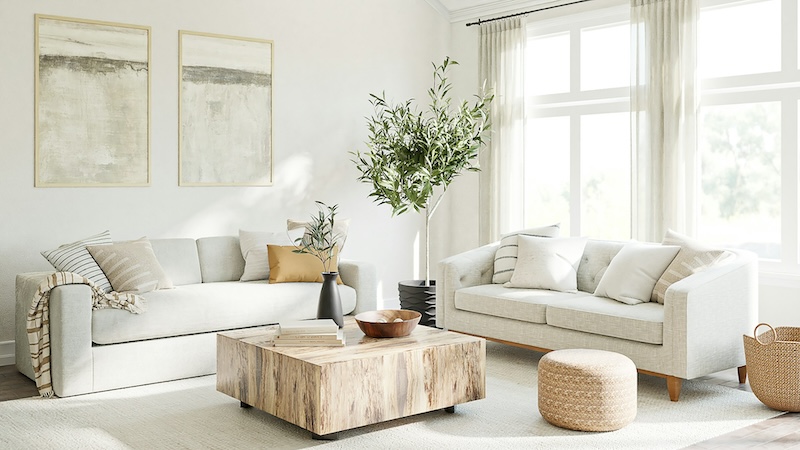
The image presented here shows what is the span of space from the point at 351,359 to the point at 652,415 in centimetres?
159

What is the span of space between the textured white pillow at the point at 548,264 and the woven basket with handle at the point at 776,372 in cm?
140

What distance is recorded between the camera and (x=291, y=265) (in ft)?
18.6

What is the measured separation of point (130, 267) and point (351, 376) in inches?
78.1

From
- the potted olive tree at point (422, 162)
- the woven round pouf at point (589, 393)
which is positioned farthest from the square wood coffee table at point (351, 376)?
the potted olive tree at point (422, 162)

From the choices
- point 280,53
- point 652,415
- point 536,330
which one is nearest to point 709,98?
point 536,330

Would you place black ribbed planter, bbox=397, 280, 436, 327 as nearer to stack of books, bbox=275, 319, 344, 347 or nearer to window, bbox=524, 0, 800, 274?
window, bbox=524, 0, 800, 274

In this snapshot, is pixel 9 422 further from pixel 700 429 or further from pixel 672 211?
pixel 672 211

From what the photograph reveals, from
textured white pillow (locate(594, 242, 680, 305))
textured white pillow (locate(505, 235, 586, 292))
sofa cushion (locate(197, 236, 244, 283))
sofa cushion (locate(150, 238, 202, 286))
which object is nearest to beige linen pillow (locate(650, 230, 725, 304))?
textured white pillow (locate(594, 242, 680, 305))

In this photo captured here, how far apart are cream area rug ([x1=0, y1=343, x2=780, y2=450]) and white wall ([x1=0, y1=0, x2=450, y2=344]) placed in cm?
155

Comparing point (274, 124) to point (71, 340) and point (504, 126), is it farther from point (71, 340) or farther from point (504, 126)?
point (71, 340)

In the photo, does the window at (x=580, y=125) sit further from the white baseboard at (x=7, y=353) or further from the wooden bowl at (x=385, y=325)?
the white baseboard at (x=7, y=353)

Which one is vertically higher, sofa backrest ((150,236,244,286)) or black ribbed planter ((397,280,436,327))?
sofa backrest ((150,236,244,286))

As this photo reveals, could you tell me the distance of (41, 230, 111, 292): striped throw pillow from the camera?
4879mm

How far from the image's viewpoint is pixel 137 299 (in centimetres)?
476
